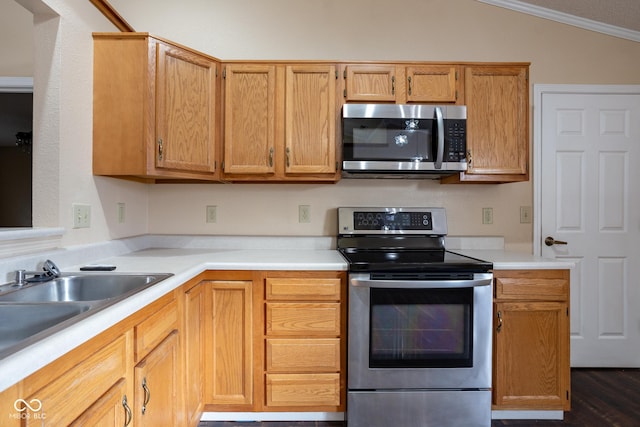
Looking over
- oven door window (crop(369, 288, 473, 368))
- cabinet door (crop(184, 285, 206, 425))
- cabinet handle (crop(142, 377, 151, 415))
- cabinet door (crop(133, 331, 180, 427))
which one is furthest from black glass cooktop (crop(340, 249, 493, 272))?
cabinet handle (crop(142, 377, 151, 415))

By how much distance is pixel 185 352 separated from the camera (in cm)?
157

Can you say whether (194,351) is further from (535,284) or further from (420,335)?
(535,284)

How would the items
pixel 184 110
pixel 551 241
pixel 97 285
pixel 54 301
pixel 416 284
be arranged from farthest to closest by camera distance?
pixel 551 241 → pixel 184 110 → pixel 416 284 → pixel 97 285 → pixel 54 301

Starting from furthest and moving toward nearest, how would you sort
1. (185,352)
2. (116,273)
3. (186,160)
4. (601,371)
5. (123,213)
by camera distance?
1. (601,371)
2. (123,213)
3. (186,160)
4. (185,352)
5. (116,273)

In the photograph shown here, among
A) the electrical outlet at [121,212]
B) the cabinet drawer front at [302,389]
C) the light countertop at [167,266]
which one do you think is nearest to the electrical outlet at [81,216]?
the light countertop at [167,266]

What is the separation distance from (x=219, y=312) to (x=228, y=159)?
3.02 feet

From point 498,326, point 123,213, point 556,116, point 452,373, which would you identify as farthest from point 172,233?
point 556,116

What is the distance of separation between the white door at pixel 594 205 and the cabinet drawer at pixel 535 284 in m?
0.71

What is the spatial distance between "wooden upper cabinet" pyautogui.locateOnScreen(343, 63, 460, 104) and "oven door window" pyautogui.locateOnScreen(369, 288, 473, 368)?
1185mm

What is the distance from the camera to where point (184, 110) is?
1.99m

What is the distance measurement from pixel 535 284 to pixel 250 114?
1.91 metres

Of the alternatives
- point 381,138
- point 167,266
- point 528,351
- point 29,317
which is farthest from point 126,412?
point 528,351

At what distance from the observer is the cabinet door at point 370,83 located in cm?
217

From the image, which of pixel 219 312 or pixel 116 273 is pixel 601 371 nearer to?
pixel 219 312
